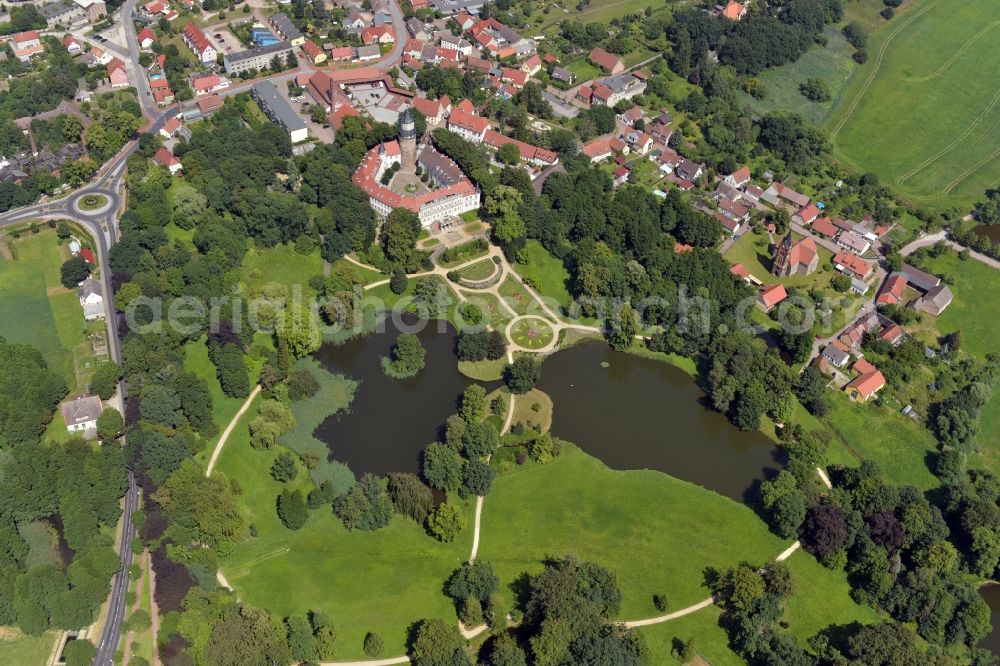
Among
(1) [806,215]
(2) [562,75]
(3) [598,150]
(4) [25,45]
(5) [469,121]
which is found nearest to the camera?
(1) [806,215]

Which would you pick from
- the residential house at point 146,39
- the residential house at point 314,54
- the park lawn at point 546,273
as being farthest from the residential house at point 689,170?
the residential house at point 146,39

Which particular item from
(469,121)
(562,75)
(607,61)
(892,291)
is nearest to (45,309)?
(469,121)

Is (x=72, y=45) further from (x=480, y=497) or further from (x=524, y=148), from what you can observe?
(x=480, y=497)

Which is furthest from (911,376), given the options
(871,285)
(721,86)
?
(721,86)

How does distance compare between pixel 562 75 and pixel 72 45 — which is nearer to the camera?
pixel 72 45

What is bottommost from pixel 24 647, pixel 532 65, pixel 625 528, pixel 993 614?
pixel 24 647

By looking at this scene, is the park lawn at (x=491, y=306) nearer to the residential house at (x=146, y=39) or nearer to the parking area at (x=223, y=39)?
the parking area at (x=223, y=39)
